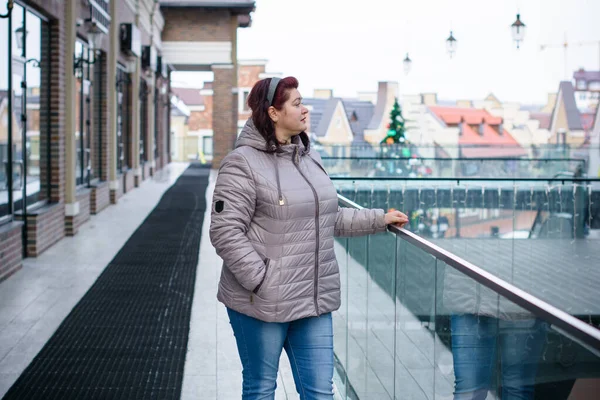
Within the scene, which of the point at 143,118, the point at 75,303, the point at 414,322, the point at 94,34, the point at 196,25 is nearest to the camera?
the point at 414,322

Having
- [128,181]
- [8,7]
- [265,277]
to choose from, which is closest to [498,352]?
[265,277]

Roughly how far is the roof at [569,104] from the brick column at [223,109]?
66.3 metres

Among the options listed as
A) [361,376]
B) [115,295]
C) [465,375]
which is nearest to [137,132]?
[115,295]

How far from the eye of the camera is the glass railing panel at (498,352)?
195cm

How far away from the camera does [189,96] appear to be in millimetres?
78250

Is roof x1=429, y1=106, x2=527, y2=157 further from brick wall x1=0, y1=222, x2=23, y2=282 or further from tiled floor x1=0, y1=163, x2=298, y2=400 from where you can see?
brick wall x1=0, y1=222, x2=23, y2=282

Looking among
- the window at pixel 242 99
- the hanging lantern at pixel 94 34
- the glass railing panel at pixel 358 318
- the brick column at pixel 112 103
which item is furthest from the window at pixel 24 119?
the window at pixel 242 99

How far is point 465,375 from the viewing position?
2676 mm

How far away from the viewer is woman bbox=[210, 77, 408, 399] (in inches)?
123

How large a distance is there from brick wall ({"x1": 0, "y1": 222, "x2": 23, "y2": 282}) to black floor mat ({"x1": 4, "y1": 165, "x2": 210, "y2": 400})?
0.93 meters

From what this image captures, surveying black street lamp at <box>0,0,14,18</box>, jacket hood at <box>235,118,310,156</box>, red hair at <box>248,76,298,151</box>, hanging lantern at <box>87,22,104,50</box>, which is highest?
hanging lantern at <box>87,22,104,50</box>

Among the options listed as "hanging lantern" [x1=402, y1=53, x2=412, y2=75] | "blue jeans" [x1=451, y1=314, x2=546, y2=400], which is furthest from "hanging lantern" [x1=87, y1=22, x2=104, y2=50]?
"hanging lantern" [x1=402, y1=53, x2=412, y2=75]

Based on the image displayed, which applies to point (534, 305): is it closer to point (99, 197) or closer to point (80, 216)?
point (80, 216)

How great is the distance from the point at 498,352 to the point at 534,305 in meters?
0.38
